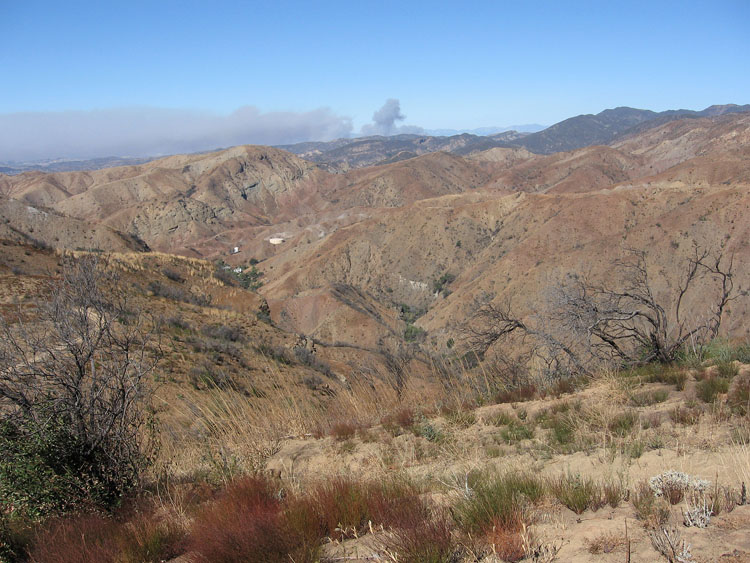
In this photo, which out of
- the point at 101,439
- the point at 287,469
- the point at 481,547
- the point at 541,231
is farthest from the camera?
the point at 541,231

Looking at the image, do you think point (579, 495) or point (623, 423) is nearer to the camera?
point (579, 495)

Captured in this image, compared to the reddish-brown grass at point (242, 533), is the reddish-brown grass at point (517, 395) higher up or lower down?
lower down

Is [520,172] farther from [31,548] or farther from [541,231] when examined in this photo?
[31,548]

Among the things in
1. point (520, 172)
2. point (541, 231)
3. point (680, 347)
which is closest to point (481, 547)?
point (680, 347)

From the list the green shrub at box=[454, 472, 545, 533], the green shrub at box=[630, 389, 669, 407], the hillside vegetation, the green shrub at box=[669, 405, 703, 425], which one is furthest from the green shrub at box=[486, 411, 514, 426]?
the green shrub at box=[454, 472, 545, 533]

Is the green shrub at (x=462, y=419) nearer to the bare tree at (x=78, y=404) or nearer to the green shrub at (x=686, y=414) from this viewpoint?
the green shrub at (x=686, y=414)

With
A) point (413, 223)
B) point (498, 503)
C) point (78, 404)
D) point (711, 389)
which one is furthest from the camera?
point (413, 223)

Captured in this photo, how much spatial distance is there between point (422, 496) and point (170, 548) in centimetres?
166

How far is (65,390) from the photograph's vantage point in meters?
3.86

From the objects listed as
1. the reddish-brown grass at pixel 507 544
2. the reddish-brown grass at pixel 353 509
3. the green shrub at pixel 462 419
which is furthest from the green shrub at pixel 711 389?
the reddish-brown grass at pixel 353 509

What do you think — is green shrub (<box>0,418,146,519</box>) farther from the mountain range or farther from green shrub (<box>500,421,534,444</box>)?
the mountain range

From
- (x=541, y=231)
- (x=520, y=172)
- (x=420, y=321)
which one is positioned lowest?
(x=420, y=321)

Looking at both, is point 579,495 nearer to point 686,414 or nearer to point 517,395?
point 686,414

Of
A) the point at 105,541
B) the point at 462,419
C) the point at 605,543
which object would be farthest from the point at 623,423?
the point at 105,541
